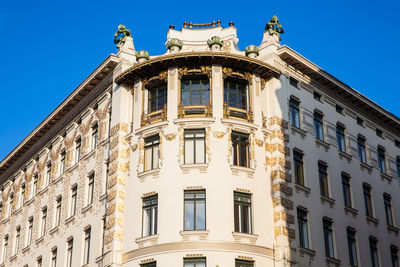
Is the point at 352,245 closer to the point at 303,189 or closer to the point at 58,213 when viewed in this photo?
the point at 303,189

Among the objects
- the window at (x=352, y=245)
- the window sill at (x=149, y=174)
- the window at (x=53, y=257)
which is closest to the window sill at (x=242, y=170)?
the window sill at (x=149, y=174)

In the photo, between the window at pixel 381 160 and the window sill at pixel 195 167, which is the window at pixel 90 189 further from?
the window at pixel 381 160

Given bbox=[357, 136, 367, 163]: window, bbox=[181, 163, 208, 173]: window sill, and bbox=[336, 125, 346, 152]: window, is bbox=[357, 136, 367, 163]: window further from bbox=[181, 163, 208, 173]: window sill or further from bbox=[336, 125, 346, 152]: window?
bbox=[181, 163, 208, 173]: window sill

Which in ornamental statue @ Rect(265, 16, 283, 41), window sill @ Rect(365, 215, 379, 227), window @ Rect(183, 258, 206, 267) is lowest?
window @ Rect(183, 258, 206, 267)

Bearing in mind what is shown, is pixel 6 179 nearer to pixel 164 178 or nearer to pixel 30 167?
pixel 30 167

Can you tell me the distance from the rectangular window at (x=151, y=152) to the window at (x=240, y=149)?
4534mm

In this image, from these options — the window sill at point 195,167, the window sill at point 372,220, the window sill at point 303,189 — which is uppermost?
the window sill at point 195,167

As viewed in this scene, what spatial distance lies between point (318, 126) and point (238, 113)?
7.16 meters

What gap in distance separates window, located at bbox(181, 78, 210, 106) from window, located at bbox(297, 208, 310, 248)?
28.6 ft

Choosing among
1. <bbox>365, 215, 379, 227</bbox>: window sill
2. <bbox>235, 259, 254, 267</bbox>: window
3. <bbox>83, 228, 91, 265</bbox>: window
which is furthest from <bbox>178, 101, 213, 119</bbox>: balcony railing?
<bbox>365, 215, 379, 227</bbox>: window sill

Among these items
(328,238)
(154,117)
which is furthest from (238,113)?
(328,238)

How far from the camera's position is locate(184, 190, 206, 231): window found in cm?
3900

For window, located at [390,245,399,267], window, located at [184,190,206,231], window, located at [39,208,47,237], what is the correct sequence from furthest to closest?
window, located at [39,208,47,237]
window, located at [390,245,399,267]
window, located at [184,190,206,231]

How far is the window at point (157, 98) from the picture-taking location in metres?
43.3
